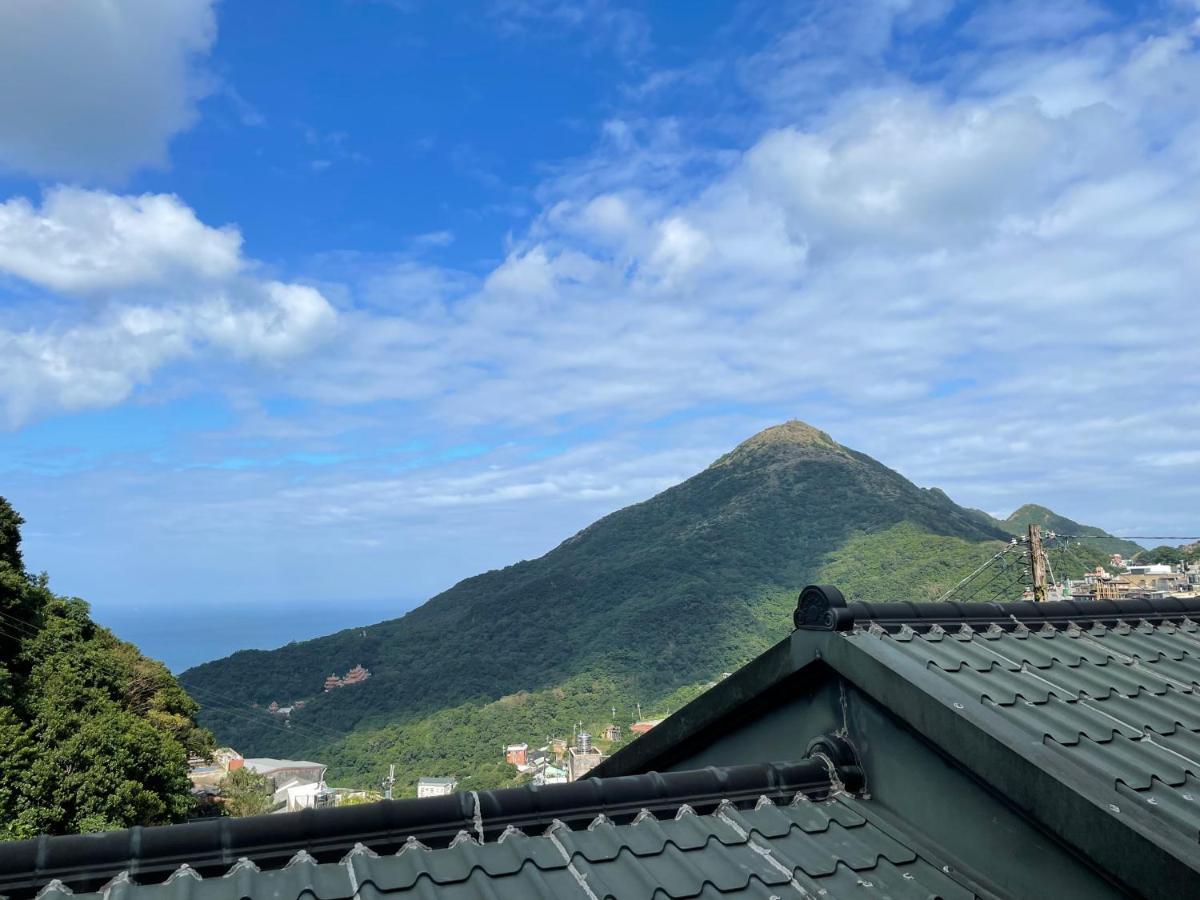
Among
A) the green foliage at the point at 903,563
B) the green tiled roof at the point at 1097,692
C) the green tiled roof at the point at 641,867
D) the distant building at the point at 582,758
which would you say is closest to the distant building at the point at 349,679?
the distant building at the point at 582,758

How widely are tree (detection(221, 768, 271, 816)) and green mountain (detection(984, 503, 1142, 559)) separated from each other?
102608 mm

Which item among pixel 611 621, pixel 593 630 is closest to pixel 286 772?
pixel 593 630

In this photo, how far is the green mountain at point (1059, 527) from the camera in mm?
117625

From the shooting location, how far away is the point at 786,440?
12938cm

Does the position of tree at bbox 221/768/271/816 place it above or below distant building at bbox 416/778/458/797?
above

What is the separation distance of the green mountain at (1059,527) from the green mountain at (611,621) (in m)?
13.2

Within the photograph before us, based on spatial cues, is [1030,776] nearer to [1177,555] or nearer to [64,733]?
[64,733]

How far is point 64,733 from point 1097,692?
27312 millimetres

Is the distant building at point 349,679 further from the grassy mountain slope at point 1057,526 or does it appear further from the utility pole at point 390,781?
the grassy mountain slope at point 1057,526

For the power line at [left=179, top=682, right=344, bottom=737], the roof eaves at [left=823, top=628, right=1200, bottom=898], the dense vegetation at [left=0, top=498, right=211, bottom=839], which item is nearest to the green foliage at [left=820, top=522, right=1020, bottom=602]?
the dense vegetation at [left=0, top=498, right=211, bottom=839]

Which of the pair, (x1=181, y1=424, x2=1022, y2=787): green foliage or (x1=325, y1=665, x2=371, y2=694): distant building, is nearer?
(x1=181, y1=424, x2=1022, y2=787): green foliage

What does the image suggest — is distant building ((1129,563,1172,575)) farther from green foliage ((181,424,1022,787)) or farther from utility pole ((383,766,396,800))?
utility pole ((383,766,396,800))

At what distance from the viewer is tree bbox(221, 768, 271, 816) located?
1558 inches

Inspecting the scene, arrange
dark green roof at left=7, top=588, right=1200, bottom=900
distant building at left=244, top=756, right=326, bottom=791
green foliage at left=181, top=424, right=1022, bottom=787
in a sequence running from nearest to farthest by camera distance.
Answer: dark green roof at left=7, top=588, right=1200, bottom=900, distant building at left=244, top=756, right=326, bottom=791, green foliage at left=181, top=424, right=1022, bottom=787
